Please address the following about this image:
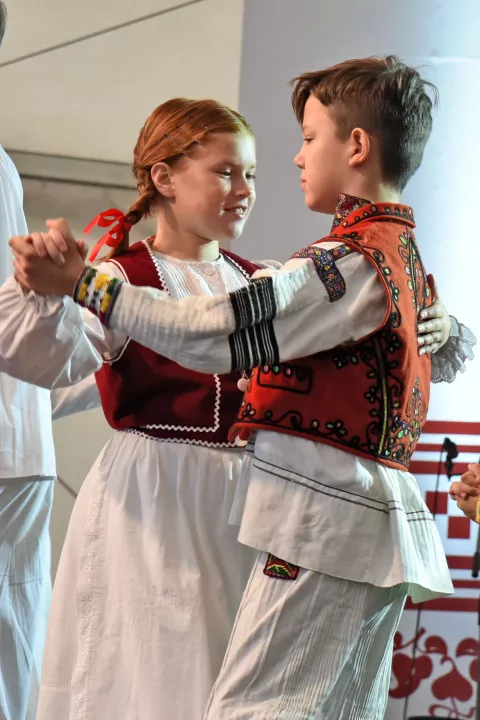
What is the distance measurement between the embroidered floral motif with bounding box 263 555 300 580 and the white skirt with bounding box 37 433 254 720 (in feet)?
0.88

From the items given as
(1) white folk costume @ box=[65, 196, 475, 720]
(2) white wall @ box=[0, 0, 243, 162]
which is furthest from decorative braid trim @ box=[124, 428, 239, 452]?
(2) white wall @ box=[0, 0, 243, 162]

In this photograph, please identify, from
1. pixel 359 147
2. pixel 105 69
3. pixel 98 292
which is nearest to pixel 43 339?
pixel 98 292

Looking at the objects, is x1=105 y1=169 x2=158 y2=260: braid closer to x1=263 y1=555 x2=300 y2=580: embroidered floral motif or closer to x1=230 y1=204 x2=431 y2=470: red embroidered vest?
x1=230 y1=204 x2=431 y2=470: red embroidered vest

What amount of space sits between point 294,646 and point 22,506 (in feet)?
2.65

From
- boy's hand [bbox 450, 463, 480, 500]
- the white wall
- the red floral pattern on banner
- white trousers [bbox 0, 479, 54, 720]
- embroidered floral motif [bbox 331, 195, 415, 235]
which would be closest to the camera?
embroidered floral motif [bbox 331, 195, 415, 235]

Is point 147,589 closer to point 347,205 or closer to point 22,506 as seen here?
point 22,506

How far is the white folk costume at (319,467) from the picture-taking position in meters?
1.05

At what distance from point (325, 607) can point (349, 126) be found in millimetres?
606

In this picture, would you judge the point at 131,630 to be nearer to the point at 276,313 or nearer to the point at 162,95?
the point at 276,313

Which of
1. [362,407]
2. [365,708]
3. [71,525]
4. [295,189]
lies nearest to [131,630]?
[71,525]

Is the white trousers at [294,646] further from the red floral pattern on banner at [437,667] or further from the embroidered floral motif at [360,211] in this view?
the red floral pattern on banner at [437,667]

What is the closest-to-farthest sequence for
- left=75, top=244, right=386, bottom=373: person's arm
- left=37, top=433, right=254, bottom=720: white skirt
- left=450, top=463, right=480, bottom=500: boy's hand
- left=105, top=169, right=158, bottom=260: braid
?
1. left=75, top=244, right=386, bottom=373: person's arm
2. left=37, top=433, right=254, bottom=720: white skirt
3. left=450, top=463, right=480, bottom=500: boy's hand
4. left=105, top=169, right=158, bottom=260: braid

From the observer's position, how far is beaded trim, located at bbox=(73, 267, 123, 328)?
3.34ft

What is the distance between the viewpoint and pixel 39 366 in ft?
Answer: 4.13
